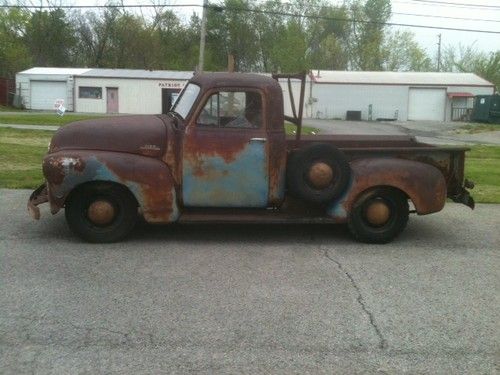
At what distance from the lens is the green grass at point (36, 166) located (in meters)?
10.9

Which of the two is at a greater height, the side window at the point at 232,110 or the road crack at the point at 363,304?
the side window at the point at 232,110

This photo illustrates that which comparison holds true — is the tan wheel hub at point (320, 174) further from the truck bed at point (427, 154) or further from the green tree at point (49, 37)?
the green tree at point (49, 37)

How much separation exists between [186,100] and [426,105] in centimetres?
4532

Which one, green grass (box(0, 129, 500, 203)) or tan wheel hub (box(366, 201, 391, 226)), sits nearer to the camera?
tan wheel hub (box(366, 201, 391, 226))

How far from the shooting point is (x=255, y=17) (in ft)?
220

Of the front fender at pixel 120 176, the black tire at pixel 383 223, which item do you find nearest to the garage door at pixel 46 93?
the front fender at pixel 120 176

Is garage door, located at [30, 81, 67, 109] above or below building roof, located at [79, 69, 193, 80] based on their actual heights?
below

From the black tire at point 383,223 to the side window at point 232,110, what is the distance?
1.51 meters

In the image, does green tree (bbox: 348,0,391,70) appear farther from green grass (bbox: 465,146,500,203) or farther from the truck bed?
the truck bed

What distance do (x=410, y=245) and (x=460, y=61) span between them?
7250cm

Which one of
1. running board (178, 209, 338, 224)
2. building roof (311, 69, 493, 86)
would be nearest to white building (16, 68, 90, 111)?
building roof (311, 69, 493, 86)

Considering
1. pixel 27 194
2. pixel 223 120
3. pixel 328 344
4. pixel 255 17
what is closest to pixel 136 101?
pixel 255 17

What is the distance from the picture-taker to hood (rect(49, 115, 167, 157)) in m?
7.02

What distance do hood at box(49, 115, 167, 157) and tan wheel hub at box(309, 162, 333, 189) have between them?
1.69 meters
